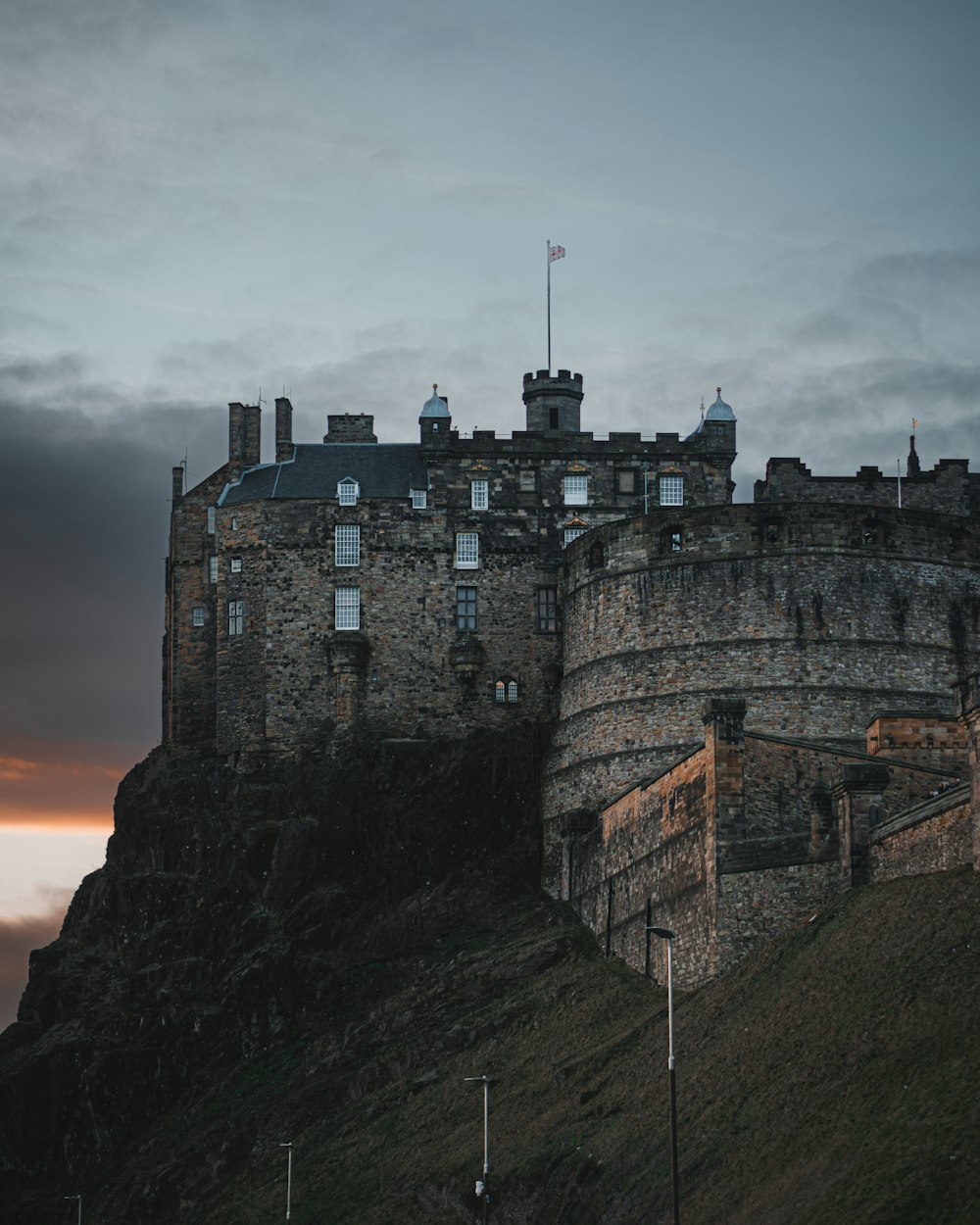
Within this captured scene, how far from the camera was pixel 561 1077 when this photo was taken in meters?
65.1

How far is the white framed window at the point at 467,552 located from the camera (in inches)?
3548

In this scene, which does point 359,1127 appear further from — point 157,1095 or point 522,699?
point 522,699

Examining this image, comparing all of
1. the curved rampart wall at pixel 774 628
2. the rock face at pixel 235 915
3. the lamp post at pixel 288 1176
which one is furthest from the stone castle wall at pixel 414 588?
the lamp post at pixel 288 1176

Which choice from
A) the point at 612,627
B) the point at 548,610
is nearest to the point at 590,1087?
the point at 612,627

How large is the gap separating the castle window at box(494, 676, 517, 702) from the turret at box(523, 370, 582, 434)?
37.7 feet

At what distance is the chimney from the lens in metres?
95.1

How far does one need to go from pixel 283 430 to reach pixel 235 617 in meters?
10.3

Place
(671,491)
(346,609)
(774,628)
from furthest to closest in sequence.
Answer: (671,491) → (346,609) → (774,628)

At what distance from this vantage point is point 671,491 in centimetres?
9081

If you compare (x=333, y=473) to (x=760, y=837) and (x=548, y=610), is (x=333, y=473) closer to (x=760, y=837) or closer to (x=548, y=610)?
(x=548, y=610)

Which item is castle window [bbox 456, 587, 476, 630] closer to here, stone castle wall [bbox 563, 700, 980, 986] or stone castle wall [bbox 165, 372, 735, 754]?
stone castle wall [bbox 165, 372, 735, 754]

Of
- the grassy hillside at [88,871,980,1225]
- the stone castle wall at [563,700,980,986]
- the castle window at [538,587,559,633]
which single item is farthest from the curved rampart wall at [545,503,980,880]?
the grassy hillside at [88,871,980,1225]

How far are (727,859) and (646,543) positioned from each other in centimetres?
2199

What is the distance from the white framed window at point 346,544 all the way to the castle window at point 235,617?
435 cm
